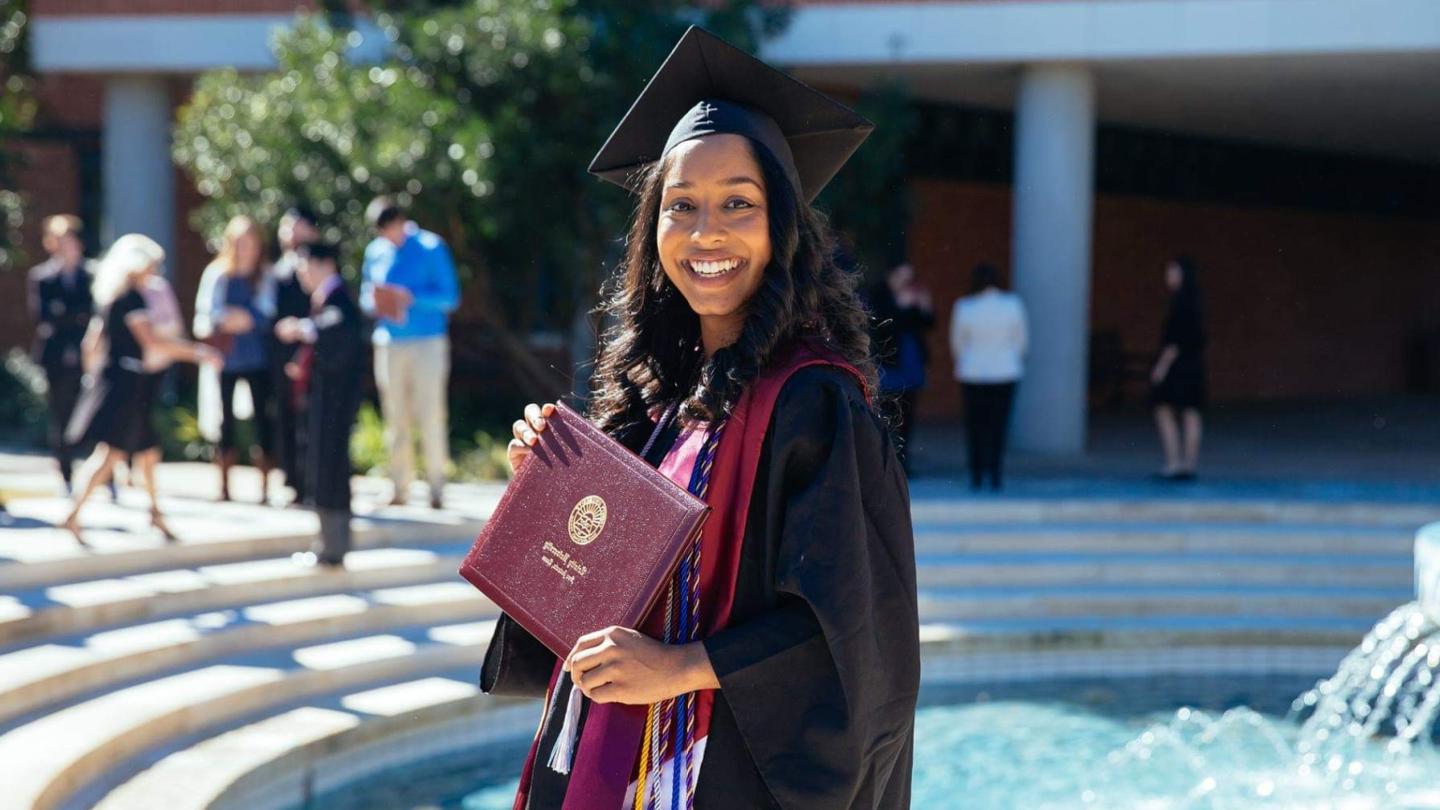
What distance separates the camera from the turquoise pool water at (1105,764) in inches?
231

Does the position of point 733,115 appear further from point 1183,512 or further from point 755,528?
point 1183,512

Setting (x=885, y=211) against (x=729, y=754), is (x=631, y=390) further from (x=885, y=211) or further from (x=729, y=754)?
(x=885, y=211)

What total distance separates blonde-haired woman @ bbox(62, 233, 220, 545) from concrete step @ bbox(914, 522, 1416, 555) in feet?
14.3

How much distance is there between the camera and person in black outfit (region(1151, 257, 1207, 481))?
10.6 m

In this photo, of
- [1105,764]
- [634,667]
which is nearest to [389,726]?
[1105,764]

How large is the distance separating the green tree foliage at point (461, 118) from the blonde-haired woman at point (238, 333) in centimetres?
174

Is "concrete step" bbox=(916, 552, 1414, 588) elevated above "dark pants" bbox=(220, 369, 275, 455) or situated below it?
below

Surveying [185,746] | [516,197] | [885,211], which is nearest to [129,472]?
[516,197]

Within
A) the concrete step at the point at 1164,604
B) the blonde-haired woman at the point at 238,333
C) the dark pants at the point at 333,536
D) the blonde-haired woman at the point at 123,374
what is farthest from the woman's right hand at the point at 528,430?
the blonde-haired woman at the point at 238,333

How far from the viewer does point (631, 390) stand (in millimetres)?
2504

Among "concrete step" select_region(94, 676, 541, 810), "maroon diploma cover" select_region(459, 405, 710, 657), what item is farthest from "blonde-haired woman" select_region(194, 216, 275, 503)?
"maroon diploma cover" select_region(459, 405, 710, 657)

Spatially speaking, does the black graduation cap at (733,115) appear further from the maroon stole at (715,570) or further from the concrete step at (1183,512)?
the concrete step at (1183,512)

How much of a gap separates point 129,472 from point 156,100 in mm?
5488

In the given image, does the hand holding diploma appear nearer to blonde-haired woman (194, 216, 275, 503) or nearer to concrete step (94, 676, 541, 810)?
concrete step (94, 676, 541, 810)
